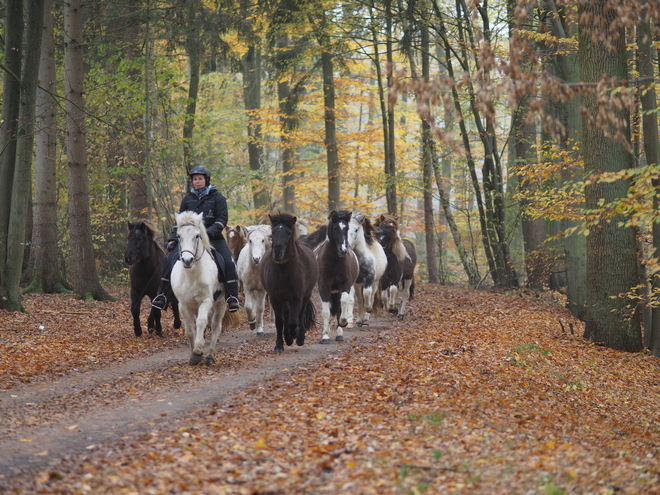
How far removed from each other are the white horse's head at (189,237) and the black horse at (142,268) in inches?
136

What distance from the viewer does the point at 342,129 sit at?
38.0m

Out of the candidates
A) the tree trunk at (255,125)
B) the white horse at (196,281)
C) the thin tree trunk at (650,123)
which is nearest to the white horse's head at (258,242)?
the white horse at (196,281)

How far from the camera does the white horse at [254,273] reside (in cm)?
1422

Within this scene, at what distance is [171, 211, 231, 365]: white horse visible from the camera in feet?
33.1

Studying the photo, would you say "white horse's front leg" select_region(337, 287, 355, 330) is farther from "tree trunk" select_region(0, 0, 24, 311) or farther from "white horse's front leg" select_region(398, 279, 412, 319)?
"tree trunk" select_region(0, 0, 24, 311)

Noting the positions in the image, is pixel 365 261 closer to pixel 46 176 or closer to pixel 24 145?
pixel 24 145

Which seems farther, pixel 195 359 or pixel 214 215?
pixel 214 215

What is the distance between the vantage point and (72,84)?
17.5 meters

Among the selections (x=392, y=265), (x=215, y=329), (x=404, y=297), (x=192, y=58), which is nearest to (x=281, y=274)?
(x=215, y=329)

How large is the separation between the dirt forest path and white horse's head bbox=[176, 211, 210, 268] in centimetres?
163

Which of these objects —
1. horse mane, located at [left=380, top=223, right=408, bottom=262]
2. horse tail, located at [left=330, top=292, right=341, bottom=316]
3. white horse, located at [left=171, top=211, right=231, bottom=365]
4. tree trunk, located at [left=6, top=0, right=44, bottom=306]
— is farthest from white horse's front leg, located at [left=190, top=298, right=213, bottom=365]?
horse mane, located at [left=380, top=223, right=408, bottom=262]

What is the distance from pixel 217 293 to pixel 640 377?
22.8ft

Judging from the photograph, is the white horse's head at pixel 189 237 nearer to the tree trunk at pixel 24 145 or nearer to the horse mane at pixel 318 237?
the horse mane at pixel 318 237

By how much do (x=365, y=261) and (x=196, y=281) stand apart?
559 centimetres
